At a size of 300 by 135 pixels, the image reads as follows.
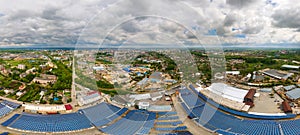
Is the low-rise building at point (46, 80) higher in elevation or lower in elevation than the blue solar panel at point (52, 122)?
higher

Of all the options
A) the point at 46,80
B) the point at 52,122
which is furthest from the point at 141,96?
the point at 46,80

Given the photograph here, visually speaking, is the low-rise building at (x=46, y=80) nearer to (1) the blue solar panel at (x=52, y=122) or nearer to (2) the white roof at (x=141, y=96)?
(1) the blue solar panel at (x=52, y=122)

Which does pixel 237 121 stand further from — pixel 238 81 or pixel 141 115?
pixel 238 81

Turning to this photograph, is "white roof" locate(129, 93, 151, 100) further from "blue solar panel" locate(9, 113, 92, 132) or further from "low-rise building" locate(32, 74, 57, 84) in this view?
"low-rise building" locate(32, 74, 57, 84)

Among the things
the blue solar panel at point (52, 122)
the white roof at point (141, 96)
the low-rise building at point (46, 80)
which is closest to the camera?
the blue solar panel at point (52, 122)

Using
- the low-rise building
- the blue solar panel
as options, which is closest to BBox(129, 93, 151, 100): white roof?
the blue solar panel

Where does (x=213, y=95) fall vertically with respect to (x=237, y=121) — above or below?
above

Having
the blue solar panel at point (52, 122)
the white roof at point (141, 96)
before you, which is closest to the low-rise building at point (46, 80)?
the blue solar panel at point (52, 122)

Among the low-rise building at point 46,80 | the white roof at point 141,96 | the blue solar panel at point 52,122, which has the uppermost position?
the white roof at point 141,96

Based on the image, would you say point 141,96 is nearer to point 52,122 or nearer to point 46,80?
point 52,122

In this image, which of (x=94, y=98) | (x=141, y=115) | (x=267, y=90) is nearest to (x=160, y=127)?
(x=141, y=115)

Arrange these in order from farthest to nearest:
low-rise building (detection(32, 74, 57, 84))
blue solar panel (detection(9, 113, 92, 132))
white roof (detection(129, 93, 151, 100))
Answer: low-rise building (detection(32, 74, 57, 84)) < white roof (detection(129, 93, 151, 100)) < blue solar panel (detection(9, 113, 92, 132))
